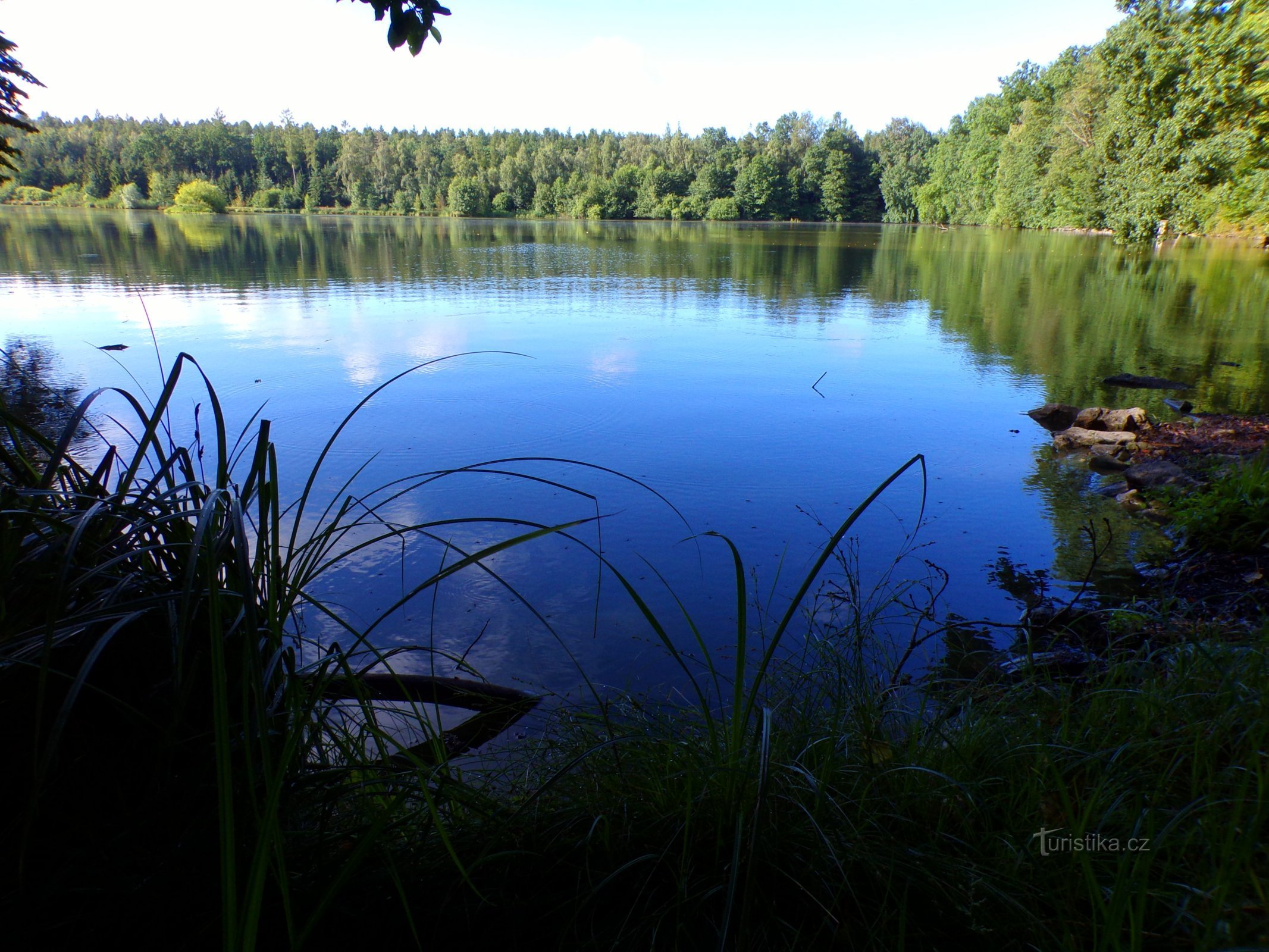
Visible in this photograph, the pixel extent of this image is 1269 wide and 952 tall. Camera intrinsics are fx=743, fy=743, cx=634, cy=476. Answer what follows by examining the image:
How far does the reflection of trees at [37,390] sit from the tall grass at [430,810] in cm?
474

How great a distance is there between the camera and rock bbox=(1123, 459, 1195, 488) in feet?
16.9

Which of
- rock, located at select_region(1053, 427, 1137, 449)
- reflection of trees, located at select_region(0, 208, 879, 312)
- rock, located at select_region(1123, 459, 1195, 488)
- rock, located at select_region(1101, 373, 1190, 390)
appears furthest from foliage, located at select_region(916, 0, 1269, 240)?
rock, located at select_region(1123, 459, 1195, 488)

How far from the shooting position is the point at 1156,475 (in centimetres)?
528

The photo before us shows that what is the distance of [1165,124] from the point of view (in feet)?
88.1

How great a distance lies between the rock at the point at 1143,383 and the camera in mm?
8602

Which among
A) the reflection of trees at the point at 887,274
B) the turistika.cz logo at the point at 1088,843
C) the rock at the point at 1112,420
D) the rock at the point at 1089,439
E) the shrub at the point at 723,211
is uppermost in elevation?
the shrub at the point at 723,211

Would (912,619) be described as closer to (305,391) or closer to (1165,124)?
(305,391)

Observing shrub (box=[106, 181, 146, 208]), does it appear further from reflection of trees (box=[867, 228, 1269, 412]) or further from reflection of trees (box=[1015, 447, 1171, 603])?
reflection of trees (box=[1015, 447, 1171, 603])

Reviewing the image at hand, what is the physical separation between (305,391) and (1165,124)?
105 feet

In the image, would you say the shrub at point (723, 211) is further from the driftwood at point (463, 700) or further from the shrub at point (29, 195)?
the driftwood at point (463, 700)

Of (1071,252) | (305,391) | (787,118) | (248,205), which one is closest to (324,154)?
(248,205)

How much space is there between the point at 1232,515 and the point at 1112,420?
2.88 m

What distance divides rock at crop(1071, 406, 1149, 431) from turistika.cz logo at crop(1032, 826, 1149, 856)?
20.9 ft

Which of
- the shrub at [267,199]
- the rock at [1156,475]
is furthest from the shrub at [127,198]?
the rock at [1156,475]
